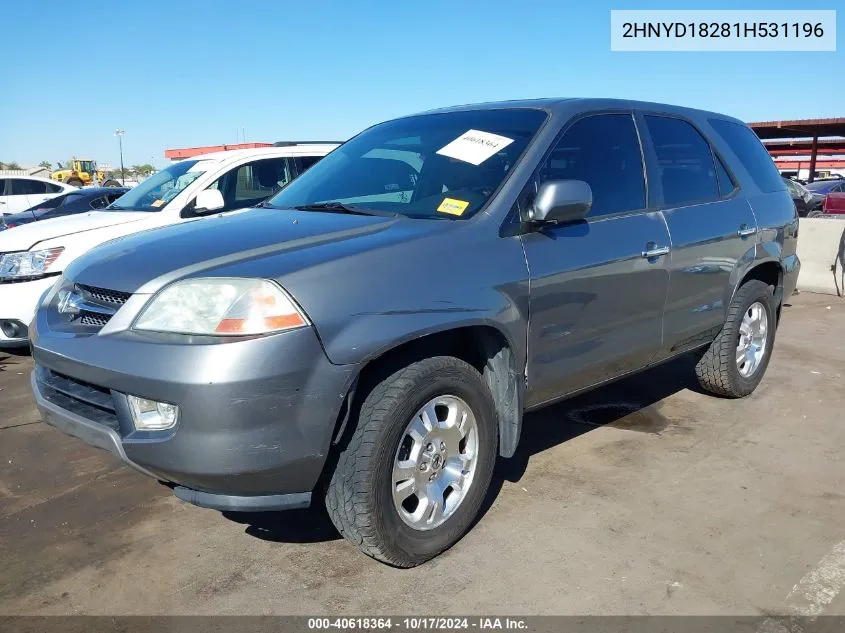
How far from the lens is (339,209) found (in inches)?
135

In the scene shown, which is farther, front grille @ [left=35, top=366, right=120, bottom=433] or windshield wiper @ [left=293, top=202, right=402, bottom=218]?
windshield wiper @ [left=293, top=202, right=402, bottom=218]

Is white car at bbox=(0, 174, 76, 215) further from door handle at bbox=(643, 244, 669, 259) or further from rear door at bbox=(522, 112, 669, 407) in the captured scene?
door handle at bbox=(643, 244, 669, 259)

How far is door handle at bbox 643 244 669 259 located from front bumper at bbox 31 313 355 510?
1.92m

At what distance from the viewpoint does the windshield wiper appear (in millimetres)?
3258

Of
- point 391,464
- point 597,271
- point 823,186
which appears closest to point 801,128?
point 823,186

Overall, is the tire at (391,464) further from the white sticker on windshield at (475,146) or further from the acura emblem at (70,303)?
the acura emblem at (70,303)

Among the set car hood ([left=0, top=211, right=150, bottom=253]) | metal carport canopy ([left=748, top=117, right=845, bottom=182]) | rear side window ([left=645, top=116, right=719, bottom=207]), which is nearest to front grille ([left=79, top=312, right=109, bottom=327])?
rear side window ([left=645, top=116, right=719, bottom=207])

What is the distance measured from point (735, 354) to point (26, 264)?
17.5 feet

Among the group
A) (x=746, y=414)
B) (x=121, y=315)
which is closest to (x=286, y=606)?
(x=121, y=315)

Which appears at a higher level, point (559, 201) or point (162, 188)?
point (162, 188)

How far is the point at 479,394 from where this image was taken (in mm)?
2949

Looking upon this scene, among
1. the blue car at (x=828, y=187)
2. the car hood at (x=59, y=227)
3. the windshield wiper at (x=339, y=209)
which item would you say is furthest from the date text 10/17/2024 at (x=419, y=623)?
the blue car at (x=828, y=187)

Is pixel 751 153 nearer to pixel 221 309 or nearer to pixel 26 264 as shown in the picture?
pixel 221 309

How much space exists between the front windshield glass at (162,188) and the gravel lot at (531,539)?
9.31 ft
